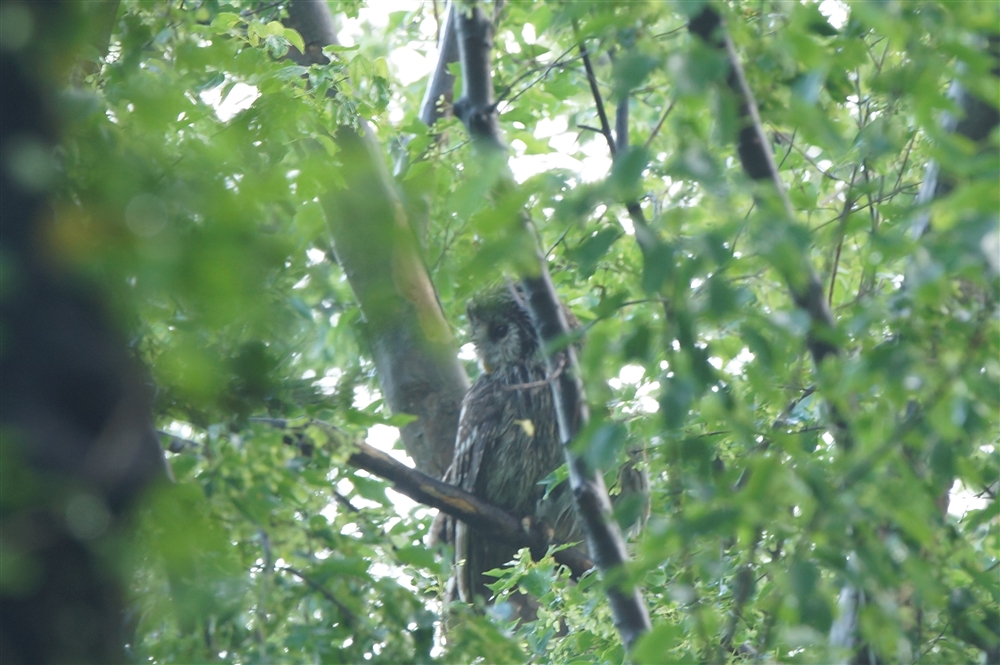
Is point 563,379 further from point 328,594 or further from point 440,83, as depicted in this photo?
point 440,83

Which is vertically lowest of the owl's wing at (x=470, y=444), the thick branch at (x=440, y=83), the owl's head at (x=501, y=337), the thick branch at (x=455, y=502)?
the thick branch at (x=455, y=502)

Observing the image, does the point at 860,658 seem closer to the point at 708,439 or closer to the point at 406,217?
the point at 708,439

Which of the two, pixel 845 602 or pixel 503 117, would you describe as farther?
pixel 503 117

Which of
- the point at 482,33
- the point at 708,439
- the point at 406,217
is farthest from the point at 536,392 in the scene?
the point at 406,217

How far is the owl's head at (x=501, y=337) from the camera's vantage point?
5180 millimetres

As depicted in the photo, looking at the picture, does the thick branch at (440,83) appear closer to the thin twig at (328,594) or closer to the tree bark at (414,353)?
the tree bark at (414,353)

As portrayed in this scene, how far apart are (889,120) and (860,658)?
3.23ft

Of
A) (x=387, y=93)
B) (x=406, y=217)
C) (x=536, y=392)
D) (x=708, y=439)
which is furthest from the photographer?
(x=536, y=392)

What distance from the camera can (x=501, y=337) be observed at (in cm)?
525

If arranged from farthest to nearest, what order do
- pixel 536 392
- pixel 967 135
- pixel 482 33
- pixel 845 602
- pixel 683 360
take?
pixel 536 392 → pixel 482 33 → pixel 967 135 → pixel 845 602 → pixel 683 360

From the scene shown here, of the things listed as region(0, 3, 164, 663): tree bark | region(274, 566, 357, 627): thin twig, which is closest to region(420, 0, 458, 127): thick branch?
region(274, 566, 357, 627): thin twig

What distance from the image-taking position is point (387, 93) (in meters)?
3.45

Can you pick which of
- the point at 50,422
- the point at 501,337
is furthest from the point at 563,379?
the point at 501,337

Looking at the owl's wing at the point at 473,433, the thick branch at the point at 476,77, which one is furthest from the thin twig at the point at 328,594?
the owl's wing at the point at 473,433
